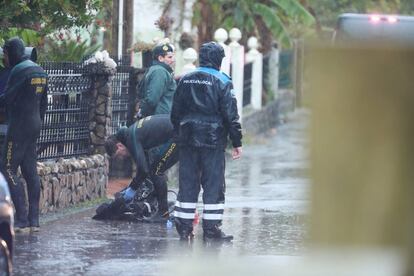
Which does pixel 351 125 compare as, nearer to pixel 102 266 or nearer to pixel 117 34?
pixel 102 266

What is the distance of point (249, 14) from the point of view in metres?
28.6

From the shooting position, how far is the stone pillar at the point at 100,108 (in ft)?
49.7

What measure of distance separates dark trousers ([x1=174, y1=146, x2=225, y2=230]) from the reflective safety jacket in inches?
4.6

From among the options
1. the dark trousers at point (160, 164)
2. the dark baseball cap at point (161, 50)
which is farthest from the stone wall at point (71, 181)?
the dark baseball cap at point (161, 50)

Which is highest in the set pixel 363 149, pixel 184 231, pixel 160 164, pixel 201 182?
pixel 363 149

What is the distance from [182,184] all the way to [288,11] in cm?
1701

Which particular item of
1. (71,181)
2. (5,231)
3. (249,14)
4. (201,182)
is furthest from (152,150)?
(249,14)

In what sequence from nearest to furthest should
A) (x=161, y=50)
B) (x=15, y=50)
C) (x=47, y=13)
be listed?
(x=15, y=50), (x=161, y=50), (x=47, y=13)

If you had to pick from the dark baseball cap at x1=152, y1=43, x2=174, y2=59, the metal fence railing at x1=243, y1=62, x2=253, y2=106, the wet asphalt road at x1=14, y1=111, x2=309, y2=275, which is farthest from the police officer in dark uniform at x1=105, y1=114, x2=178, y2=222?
the metal fence railing at x1=243, y1=62, x2=253, y2=106

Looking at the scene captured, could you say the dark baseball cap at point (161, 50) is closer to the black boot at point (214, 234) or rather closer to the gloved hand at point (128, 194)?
the gloved hand at point (128, 194)

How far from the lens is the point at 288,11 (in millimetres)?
27953

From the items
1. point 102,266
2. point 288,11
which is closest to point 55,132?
point 102,266

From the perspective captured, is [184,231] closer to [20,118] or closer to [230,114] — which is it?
[230,114]

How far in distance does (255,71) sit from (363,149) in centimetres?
2481
